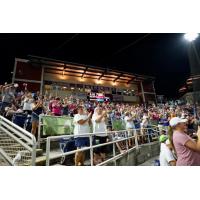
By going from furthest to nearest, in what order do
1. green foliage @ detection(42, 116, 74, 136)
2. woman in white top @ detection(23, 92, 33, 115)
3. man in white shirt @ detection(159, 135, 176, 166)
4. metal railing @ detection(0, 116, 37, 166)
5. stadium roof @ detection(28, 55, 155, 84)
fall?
stadium roof @ detection(28, 55, 155, 84) → woman in white top @ detection(23, 92, 33, 115) → green foliage @ detection(42, 116, 74, 136) → man in white shirt @ detection(159, 135, 176, 166) → metal railing @ detection(0, 116, 37, 166)

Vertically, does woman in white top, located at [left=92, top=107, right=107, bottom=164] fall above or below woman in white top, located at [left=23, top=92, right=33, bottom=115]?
below

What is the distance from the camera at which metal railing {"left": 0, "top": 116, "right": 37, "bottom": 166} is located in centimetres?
218

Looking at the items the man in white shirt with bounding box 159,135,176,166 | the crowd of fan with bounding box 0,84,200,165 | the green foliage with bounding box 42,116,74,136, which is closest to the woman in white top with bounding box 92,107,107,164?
the crowd of fan with bounding box 0,84,200,165

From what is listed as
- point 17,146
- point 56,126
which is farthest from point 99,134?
point 56,126

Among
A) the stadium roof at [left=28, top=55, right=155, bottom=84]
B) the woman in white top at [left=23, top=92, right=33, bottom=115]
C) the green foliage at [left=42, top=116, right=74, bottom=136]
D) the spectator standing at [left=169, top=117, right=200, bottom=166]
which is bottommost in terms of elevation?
the spectator standing at [left=169, top=117, right=200, bottom=166]

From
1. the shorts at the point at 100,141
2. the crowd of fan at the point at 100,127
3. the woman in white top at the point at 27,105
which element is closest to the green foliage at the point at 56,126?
the crowd of fan at the point at 100,127

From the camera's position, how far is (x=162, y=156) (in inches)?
110

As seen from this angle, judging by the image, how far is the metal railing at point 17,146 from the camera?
2.18 meters

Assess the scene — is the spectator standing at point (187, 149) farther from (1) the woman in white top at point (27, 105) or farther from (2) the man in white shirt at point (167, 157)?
(1) the woman in white top at point (27, 105)

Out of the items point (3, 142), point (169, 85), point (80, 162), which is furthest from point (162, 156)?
point (169, 85)

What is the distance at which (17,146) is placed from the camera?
104 inches

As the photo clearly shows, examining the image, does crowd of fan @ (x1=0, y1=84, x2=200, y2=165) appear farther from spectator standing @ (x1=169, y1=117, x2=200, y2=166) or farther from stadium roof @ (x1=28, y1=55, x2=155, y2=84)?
stadium roof @ (x1=28, y1=55, x2=155, y2=84)

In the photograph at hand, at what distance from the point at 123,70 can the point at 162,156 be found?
14011 millimetres

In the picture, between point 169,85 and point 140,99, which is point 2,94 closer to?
point 140,99
